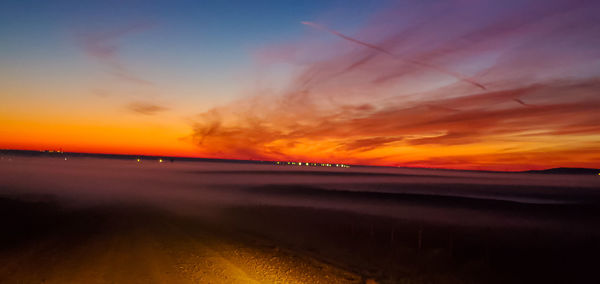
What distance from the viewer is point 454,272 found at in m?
16.0

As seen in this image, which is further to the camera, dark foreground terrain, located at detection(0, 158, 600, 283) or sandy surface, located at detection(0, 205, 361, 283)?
dark foreground terrain, located at detection(0, 158, 600, 283)

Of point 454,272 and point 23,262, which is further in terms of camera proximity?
point 454,272

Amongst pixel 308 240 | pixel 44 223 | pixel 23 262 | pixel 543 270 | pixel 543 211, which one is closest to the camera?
pixel 23 262

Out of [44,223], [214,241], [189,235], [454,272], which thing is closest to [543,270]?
[454,272]

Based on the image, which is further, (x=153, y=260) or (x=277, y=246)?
(x=277, y=246)

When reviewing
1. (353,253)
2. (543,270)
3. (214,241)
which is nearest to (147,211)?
(214,241)

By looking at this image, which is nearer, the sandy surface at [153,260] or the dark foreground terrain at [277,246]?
the sandy surface at [153,260]

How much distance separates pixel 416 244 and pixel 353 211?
14.6 m

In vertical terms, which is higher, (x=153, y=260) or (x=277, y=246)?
(x=153, y=260)

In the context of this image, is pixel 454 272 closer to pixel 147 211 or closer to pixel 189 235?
pixel 189 235

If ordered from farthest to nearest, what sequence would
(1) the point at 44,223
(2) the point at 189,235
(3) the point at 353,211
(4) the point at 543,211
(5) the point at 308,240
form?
(4) the point at 543,211 → (3) the point at 353,211 → (1) the point at 44,223 → (5) the point at 308,240 → (2) the point at 189,235

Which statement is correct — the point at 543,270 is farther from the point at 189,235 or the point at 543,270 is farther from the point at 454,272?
the point at 189,235

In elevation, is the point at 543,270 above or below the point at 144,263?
below

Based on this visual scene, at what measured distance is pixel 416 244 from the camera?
21734mm
